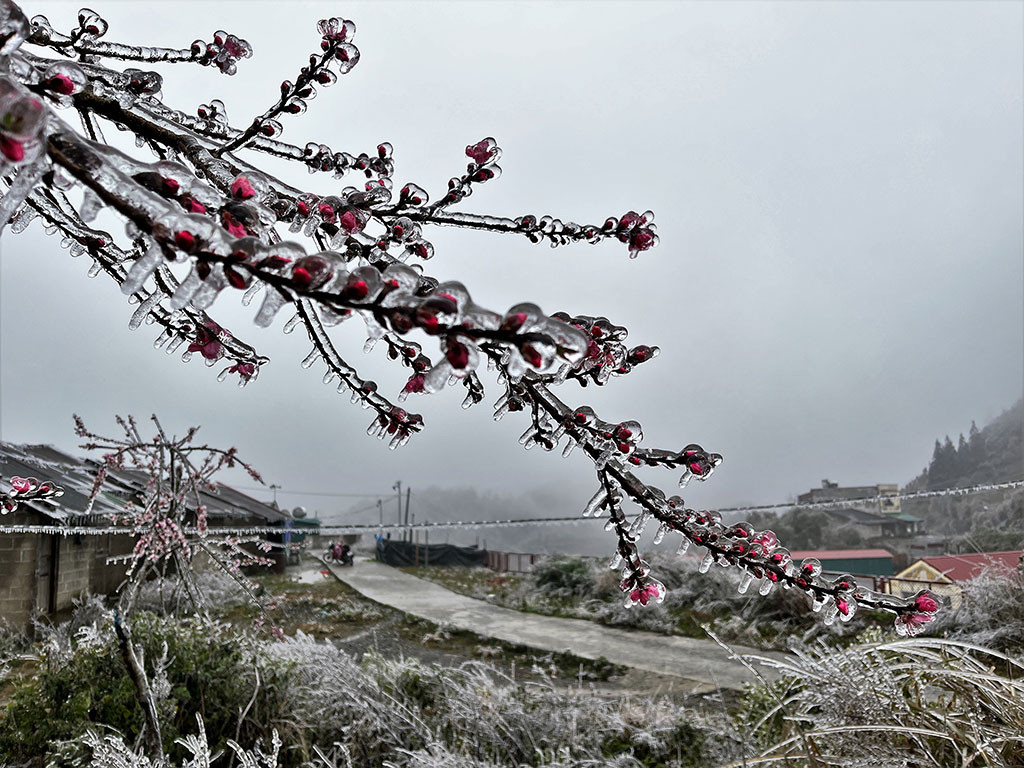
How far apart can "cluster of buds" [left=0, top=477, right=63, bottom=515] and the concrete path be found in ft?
13.9

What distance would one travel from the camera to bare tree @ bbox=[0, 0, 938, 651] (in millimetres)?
592

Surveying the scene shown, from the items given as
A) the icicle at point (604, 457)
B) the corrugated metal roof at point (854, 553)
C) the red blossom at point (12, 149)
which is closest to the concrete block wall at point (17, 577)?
the icicle at point (604, 457)

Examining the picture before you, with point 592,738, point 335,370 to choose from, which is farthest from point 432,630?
point 335,370

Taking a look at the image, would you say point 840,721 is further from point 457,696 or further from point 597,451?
point 457,696

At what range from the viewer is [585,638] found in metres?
9.02

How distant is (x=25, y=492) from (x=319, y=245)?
112 cm

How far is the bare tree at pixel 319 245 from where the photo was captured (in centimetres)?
59

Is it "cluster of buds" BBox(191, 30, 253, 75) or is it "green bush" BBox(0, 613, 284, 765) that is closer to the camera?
"cluster of buds" BBox(191, 30, 253, 75)

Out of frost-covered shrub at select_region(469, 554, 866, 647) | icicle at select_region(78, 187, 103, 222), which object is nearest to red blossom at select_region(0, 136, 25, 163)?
icicle at select_region(78, 187, 103, 222)

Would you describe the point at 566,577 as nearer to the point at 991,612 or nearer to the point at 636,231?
the point at 991,612

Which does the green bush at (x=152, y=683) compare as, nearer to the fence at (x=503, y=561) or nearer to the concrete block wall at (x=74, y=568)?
the concrete block wall at (x=74, y=568)

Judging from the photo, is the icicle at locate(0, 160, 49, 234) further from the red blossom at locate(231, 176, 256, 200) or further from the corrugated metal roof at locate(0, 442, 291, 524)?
the corrugated metal roof at locate(0, 442, 291, 524)

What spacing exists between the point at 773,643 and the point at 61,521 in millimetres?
8743

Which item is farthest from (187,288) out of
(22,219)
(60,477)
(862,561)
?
(862,561)
